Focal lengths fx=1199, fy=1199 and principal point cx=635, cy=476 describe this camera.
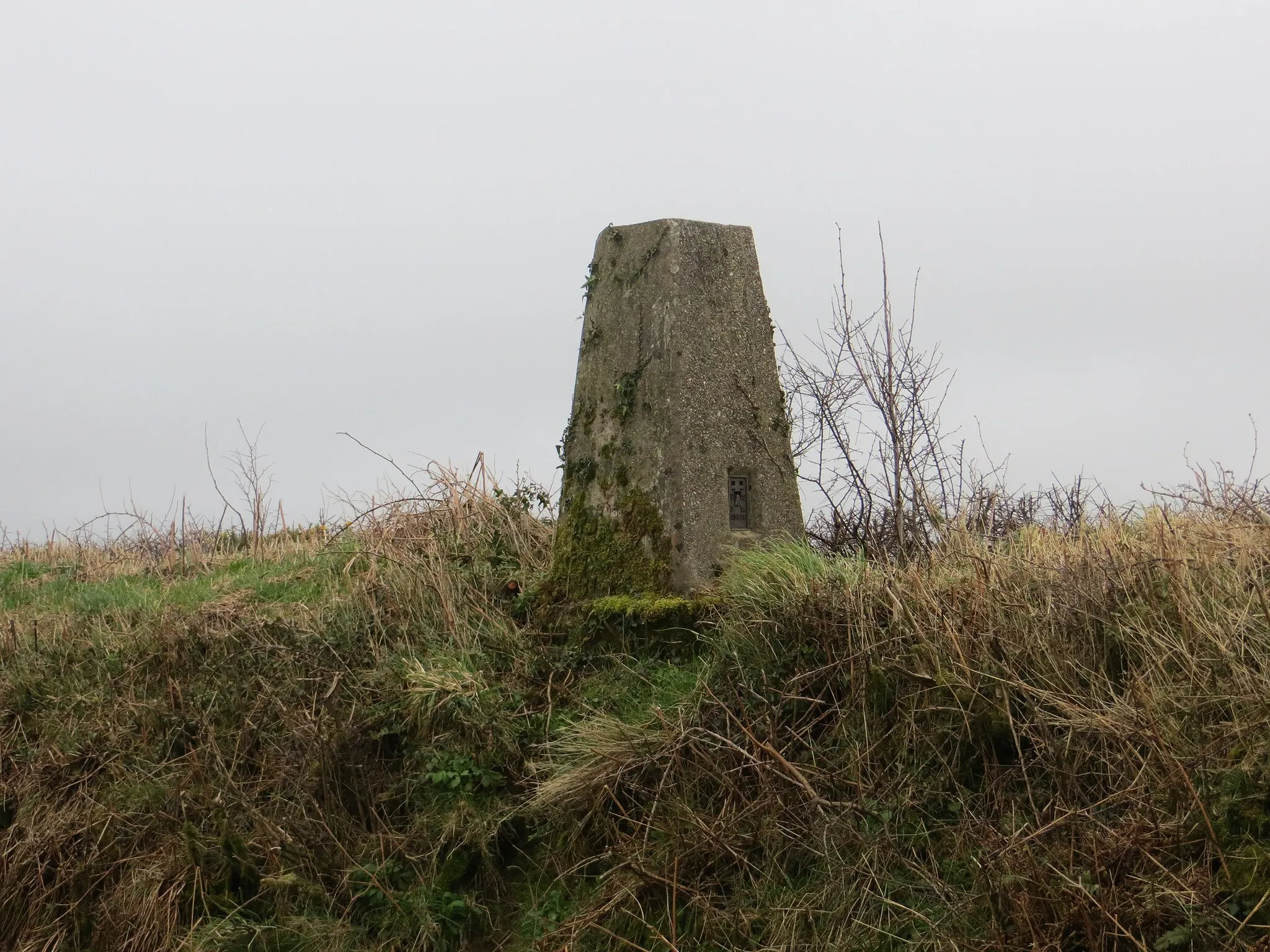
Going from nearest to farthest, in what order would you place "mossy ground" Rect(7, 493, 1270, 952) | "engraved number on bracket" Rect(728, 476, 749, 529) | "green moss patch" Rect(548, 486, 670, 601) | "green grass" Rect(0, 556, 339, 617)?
"mossy ground" Rect(7, 493, 1270, 952) < "green moss patch" Rect(548, 486, 670, 601) < "engraved number on bracket" Rect(728, 476, 749, 529) < "green grass" Rect(0, 556, 339, 617)

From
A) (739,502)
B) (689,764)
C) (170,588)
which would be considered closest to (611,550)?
(739,502)

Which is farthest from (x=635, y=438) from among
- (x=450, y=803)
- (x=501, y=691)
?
(x=450, y=803)

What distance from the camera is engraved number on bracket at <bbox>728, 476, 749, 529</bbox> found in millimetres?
7160

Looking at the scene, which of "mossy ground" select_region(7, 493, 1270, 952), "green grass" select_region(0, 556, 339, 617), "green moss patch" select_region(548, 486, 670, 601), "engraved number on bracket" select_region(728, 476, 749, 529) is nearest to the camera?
"mossy ground" select_region(7, 493, 1270, 952)

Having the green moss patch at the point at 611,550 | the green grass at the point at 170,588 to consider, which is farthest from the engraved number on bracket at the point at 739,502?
the green grass at the point at 170,588

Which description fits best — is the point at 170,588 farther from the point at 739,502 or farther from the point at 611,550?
the point at 739,502

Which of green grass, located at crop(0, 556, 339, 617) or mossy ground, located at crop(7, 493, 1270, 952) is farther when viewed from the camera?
green grass, located at crop(0, 556, 339, 617)

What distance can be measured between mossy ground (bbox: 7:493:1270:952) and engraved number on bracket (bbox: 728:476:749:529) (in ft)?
1.78

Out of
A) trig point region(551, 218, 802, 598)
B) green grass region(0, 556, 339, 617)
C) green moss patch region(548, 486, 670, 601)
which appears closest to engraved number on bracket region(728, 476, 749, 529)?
trig point region(551, 218, 802, 598)

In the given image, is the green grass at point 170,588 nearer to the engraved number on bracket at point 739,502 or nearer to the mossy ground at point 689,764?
the mossy ground at point 689,764

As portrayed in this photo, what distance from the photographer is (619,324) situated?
289 inches

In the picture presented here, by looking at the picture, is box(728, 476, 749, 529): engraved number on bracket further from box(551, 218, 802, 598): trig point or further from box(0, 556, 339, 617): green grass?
box(0, 556, 339, 617): green grass

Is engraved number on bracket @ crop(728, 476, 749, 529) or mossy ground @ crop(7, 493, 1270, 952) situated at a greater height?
engraved number on bracket @ crop(728, 476, 749, 529)

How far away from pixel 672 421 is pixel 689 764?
213 centimetres
